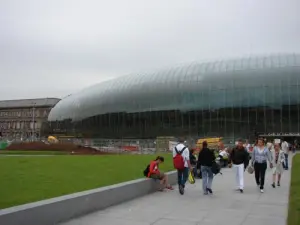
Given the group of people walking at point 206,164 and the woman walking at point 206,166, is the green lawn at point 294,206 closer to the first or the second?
the group of people walking at point 206,164

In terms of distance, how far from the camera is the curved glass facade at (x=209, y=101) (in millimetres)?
61938

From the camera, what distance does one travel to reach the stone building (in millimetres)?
164250

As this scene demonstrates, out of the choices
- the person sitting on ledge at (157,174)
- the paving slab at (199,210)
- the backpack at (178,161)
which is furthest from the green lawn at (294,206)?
the person sitting on ledge at (157,174)

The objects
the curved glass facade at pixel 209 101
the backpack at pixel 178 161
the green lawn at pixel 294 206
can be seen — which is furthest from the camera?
the curved glass facade at pixel 209 101

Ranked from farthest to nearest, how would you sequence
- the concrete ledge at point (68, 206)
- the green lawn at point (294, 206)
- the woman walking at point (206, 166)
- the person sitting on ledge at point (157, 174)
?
the person sitting on ledge at point (157, 174), the woman walking at point (206, 166), the green lawn at point (294, 206), the concrete ledge at point (68, 206)

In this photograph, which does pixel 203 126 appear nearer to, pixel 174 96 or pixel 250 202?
pixel 174 96

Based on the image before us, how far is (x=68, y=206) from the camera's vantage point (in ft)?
29.2

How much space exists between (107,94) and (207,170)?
6548 cm

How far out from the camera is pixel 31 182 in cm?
1202

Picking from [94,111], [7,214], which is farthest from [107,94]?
[7,214]

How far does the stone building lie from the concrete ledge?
153 m

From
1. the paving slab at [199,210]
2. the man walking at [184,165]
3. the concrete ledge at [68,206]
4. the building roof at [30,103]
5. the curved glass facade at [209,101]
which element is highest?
the building roof at [30,103]

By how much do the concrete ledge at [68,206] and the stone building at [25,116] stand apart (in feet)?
501

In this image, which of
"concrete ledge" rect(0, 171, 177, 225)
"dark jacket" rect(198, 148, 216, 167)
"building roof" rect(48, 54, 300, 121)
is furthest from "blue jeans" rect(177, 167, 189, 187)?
"building roof" rect(48, 54, 300, 121)
